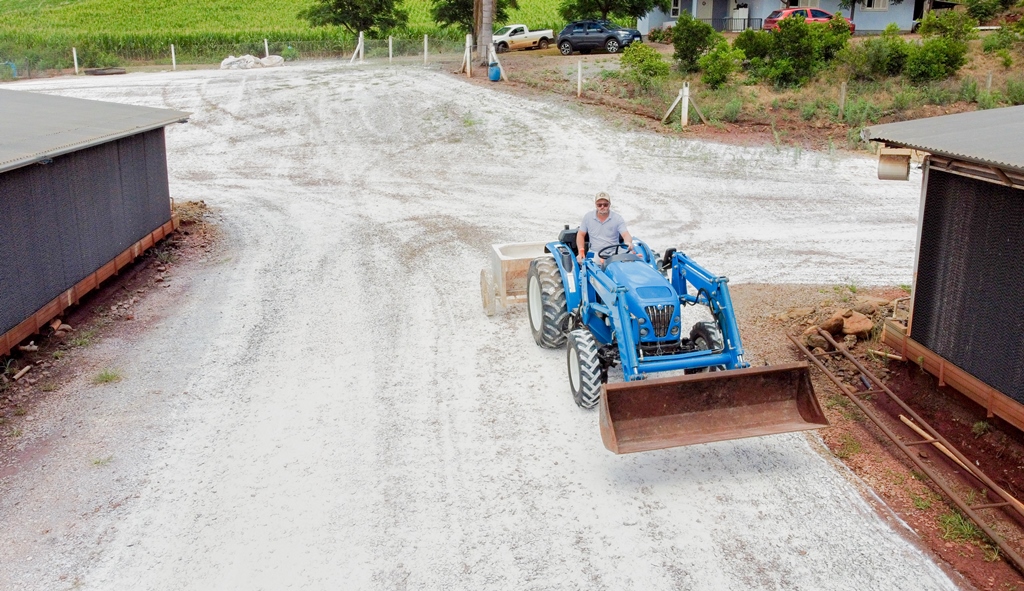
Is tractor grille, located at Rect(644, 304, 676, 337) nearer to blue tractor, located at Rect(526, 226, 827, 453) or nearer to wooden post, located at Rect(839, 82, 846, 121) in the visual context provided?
blue tractor, located at Rect(526, 226, 827, 453)

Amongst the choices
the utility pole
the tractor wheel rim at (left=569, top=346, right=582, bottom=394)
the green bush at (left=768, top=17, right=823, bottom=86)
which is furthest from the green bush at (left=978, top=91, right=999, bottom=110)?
the tractor wheel rim at (left=569, top=346, right=582, bottom=394)

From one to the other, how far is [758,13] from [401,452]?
43.8 meters

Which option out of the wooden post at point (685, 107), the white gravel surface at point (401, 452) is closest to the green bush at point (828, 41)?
the wooden post at point (685, 107)

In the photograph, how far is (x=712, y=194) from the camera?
770 inches

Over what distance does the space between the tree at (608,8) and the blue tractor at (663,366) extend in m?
35.7

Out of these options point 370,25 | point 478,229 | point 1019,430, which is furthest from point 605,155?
point 370,25

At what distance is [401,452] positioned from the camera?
314 inches

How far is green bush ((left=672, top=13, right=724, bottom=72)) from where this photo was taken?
2984 centimetres

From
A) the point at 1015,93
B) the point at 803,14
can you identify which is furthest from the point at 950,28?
the point at 803,14

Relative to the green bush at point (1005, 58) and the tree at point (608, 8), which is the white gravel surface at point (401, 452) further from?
the tree at point (608, 8)

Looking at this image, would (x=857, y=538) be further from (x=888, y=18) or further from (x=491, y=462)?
(x=888, y=18)

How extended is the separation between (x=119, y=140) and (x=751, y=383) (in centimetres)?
1078

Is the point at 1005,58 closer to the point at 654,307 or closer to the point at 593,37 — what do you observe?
the point at 593,37

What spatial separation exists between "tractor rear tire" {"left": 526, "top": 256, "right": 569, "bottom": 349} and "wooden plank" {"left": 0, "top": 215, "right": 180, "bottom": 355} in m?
5.93
